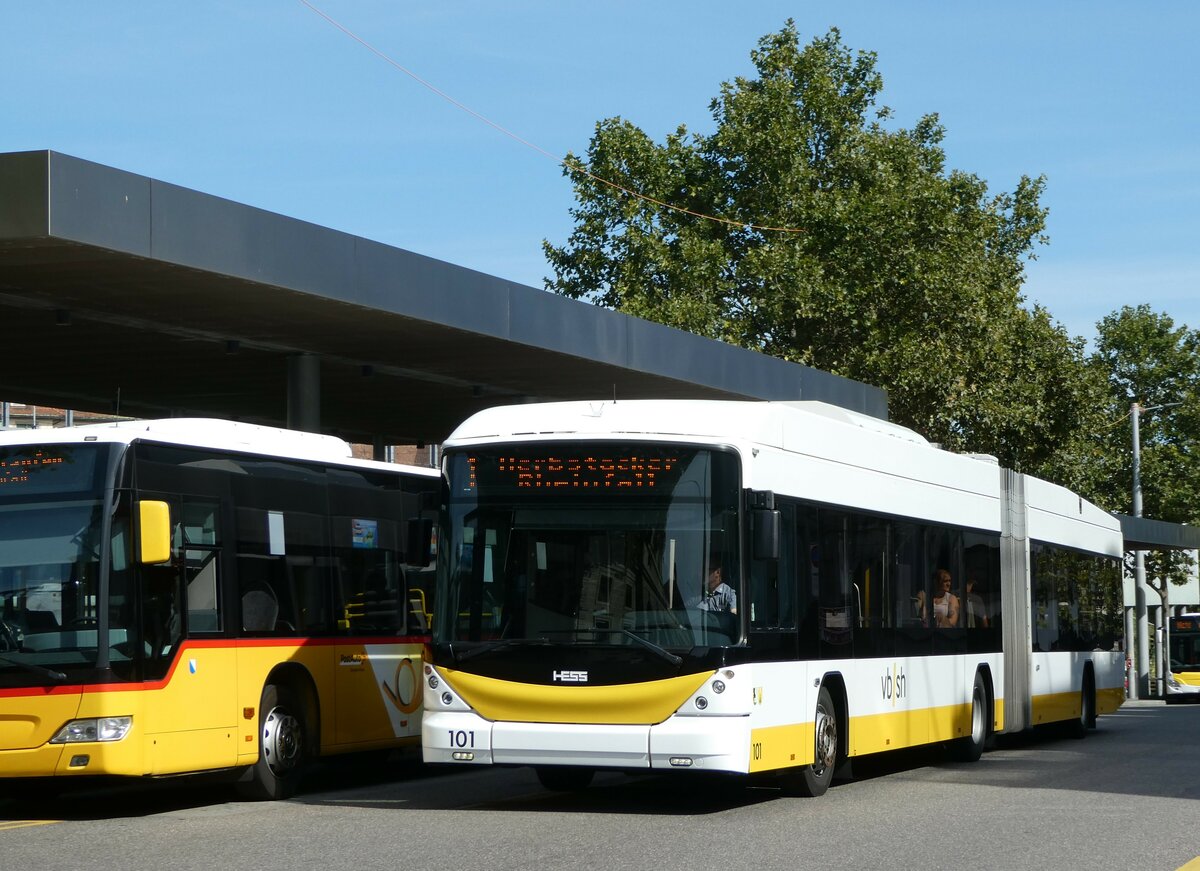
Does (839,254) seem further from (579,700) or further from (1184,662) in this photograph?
(579,700)

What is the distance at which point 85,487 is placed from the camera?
13.0m

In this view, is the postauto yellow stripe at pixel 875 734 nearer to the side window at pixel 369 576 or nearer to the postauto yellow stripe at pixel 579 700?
the postauto yellow stripe at pixel 579 700

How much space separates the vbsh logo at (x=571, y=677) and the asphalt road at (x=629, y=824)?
91 cm

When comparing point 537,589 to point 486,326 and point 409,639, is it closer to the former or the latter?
point 409,639

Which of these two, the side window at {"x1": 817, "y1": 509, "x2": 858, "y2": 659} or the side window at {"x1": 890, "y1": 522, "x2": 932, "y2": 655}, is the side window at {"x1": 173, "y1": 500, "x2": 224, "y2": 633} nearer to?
the side window at {"x1": 817, "y1": 509, "x2": 858, "y2": 659}

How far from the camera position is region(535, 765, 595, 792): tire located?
15125mm

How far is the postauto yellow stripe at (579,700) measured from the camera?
41.6ft

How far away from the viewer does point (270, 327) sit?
21.5m

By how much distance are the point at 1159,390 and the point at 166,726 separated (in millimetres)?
72938

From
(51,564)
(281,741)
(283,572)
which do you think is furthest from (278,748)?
(51,564)

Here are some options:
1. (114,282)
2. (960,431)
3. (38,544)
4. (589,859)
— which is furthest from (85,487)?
(960,431)

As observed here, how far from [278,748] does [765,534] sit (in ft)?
14.6

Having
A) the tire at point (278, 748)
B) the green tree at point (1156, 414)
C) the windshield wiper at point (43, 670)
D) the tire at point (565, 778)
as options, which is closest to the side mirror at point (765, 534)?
the tire at point (565, 778)

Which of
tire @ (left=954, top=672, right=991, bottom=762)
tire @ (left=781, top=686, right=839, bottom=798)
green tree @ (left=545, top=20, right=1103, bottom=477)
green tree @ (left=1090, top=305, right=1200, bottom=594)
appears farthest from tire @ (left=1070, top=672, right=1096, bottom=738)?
green tree @ (left=1090, top=305, right=1200, bottom=594)
